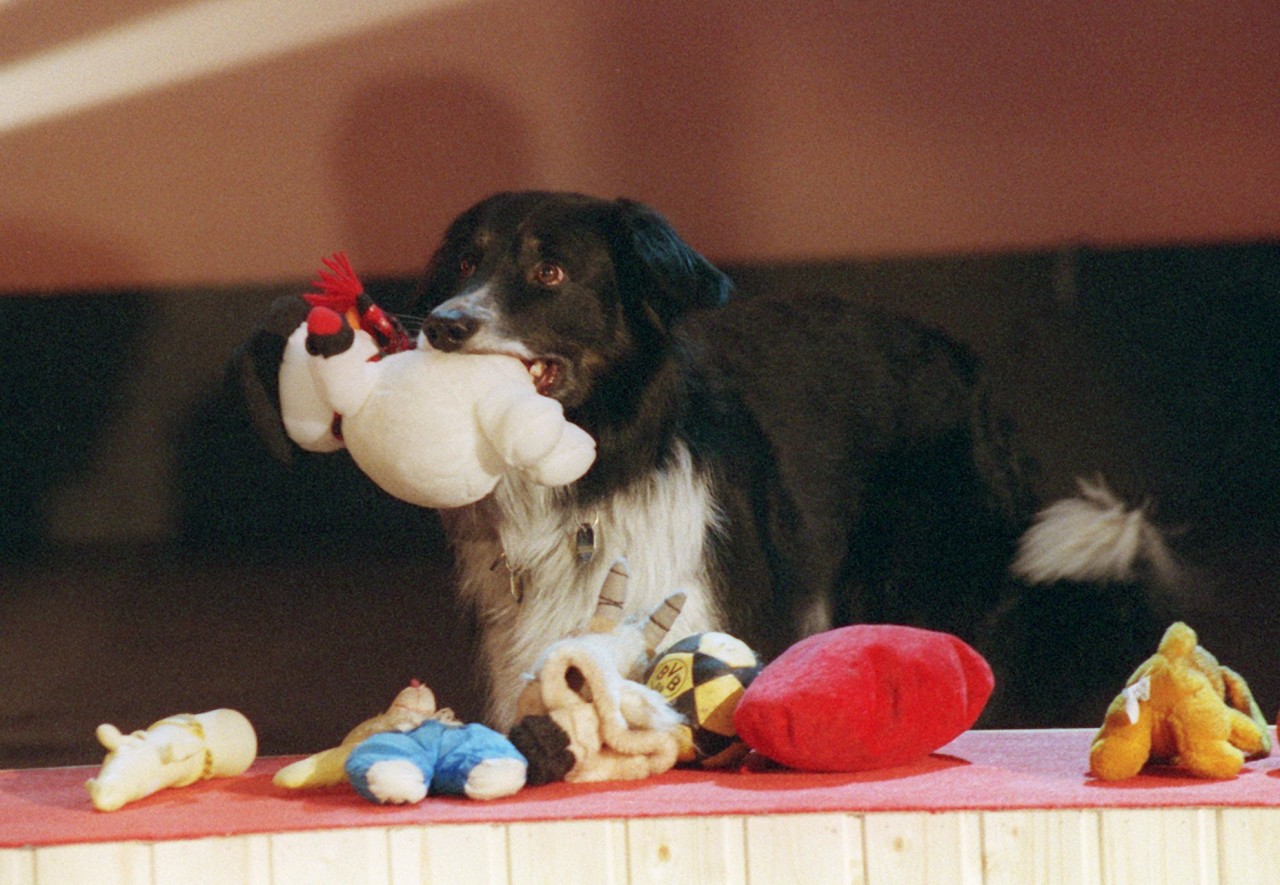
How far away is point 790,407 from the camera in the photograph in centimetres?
291

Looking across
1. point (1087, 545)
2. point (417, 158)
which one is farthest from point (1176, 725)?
point (417, 158)

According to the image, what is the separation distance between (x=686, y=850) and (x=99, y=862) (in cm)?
64

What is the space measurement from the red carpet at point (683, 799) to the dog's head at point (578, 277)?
0.66m

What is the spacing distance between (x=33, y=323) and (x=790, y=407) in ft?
5.85

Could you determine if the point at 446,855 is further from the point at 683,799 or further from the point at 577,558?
the point at 577,558

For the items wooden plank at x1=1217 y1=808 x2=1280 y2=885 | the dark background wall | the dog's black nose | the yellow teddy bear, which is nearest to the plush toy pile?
the dog's black nose

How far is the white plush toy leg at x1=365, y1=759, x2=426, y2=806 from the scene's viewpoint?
5.76ft

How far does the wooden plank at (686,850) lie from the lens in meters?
1.70

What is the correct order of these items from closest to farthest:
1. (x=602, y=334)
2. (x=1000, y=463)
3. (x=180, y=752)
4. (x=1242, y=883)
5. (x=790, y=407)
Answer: (x=1242, y=883) < (x=180, y=752) < (x=602, y=334) < (x=790, y=407) < (x=1000, y=463)

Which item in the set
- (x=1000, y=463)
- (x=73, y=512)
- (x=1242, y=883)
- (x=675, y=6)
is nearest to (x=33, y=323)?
(x=73, y=512)

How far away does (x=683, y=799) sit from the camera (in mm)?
1765

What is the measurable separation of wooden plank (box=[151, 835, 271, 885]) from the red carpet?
0.04 ft

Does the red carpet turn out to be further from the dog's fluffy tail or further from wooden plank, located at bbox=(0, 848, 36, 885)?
the dog's fluffy tail

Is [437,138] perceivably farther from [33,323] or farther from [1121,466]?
[1121,466]
